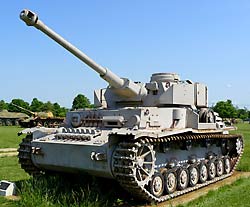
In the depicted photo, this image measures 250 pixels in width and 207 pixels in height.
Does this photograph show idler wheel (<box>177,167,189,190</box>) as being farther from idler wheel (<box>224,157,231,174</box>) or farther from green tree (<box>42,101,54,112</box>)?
green tree (<box>42,101,54,112</box>)

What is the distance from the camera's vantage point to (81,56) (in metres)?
9.80

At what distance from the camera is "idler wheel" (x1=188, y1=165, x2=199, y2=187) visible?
1067 centimetres

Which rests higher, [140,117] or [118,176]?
[140,117]

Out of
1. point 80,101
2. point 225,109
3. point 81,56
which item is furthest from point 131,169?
point 225,109

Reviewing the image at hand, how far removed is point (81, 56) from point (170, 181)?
12.6 ft

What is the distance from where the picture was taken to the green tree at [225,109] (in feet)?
286

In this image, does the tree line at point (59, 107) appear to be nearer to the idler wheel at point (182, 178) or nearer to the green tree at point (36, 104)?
the green tree at point (36, 104)

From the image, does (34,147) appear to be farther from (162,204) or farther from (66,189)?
(162,204)

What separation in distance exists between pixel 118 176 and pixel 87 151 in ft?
3.15

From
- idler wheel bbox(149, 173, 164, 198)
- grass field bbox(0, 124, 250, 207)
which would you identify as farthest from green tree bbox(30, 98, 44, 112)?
idler wheel bbox(149, 173, 164, 198)

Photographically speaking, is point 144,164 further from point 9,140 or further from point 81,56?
point 9,140

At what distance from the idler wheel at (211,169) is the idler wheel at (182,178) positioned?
1.54 metres

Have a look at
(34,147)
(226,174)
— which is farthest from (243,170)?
(34,147)

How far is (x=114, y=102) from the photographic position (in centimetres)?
1185
